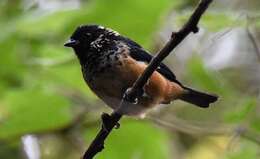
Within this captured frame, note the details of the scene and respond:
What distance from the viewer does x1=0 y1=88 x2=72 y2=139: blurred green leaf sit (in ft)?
11.3

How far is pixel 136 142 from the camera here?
12.3 ft

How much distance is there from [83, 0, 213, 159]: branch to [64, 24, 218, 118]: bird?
1.48 ft

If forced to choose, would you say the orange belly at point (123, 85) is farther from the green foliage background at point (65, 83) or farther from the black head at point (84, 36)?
the green foliage background at point (65, 83)

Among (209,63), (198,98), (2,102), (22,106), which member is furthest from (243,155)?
(209,63)

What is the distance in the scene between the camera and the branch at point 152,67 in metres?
1.52

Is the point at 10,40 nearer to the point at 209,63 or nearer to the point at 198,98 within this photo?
the point at 198,98

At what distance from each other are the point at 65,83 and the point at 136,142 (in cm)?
50

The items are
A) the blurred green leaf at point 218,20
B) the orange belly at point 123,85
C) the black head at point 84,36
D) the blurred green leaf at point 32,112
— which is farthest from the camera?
the blurred green leaf at point 32,112

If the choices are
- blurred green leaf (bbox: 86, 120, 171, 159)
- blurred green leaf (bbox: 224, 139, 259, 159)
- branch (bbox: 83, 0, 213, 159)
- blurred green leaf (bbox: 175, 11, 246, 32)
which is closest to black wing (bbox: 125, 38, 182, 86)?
blurred green leaf (bbox: 175, 11, 246, 32)

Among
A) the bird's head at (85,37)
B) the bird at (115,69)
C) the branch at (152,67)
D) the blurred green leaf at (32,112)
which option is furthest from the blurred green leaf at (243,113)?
the blurred green leaf at (32,112)

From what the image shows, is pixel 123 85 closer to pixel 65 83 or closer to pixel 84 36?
pixel 84 36

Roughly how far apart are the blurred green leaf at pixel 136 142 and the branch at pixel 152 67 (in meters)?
1.64

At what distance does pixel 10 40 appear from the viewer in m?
3.60

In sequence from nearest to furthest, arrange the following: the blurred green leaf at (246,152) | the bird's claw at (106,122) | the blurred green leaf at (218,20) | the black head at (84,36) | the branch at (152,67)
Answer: the branch at (152,67) → the bird's claw at (106,122) → the blurred green leaf at (218,20) → the black head at (84,36) → the blurred green leaf at (246,152)
